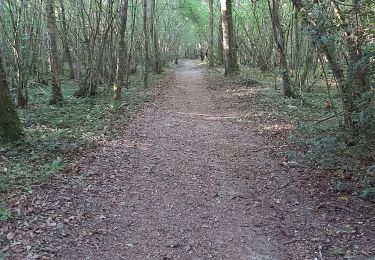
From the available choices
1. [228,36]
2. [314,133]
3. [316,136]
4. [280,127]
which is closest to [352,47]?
[316,136]

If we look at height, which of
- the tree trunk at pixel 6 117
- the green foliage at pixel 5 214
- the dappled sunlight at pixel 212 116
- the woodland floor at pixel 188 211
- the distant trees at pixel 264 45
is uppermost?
the distant trees at pixel 264 45

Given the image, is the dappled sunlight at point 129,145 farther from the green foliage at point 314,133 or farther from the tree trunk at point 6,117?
the green foliage at point 314,133

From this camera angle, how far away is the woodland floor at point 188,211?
15.6ft

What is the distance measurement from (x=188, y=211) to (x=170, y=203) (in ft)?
1.35

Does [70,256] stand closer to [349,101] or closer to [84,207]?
[84,207]

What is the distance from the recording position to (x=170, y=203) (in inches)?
241

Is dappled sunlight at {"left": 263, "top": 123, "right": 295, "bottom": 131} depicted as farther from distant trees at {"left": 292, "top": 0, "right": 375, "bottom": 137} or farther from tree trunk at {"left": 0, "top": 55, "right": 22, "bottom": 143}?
tree trunk at {"left": 0, "top": 55, "right": 22, "bottom": 143}

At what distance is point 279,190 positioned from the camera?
6.50 meters

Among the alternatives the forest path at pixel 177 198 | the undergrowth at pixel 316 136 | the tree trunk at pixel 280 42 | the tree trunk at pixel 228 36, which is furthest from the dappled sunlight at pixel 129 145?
the tree trunk at pixel 228 36

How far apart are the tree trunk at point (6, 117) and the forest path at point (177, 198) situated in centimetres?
189

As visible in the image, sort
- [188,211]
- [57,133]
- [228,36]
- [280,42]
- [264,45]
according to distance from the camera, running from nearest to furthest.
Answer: [188,211]
[57,133]
[280,42]
[228,36]
[264,45]

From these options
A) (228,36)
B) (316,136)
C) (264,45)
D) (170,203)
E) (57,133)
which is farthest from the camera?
(264,45)

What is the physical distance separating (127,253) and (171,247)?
0.58 meters

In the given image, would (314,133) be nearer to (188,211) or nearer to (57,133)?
(188,211)
